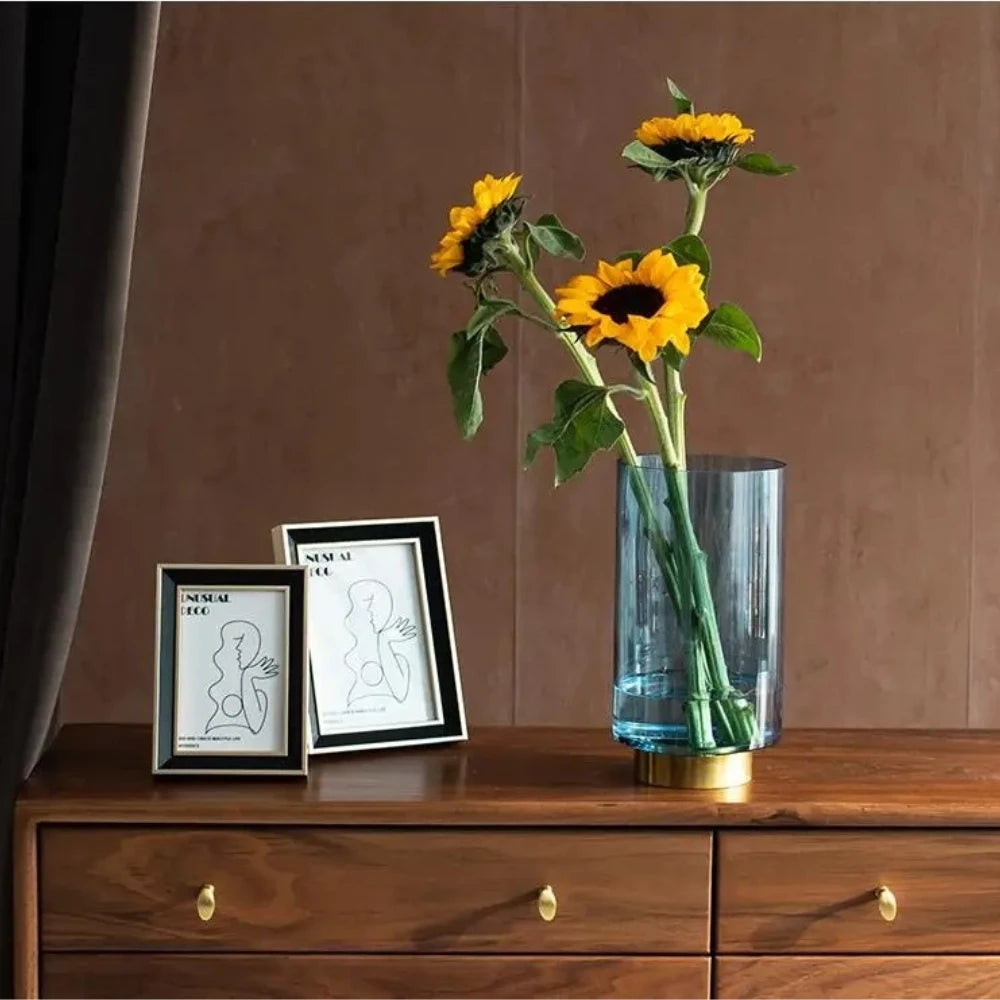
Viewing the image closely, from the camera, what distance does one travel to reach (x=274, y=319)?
1885mm

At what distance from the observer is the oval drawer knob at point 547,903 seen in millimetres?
1445

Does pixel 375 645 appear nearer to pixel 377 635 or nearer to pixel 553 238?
pixel 377 635

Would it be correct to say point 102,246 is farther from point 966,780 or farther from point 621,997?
point 966,780

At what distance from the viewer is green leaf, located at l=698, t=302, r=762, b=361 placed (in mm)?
1431

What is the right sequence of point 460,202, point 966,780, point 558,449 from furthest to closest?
point 460,202
point 966,780
point 558,449

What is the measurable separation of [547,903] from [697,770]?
0.20 meters

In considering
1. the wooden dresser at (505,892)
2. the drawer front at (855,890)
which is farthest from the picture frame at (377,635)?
the drawer front at (855,890)

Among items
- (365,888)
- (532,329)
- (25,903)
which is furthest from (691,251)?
(25,903)

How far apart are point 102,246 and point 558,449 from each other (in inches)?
19.9

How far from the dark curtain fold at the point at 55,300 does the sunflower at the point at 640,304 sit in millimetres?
471

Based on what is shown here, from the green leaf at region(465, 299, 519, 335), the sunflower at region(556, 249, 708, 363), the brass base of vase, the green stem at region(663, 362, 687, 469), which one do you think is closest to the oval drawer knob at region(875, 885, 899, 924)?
the brass base of vase

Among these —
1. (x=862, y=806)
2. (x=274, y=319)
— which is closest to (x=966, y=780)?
(x=862, y=806)

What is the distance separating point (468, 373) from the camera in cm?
149

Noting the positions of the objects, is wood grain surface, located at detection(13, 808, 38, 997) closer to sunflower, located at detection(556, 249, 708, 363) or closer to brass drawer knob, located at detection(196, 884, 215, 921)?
brass drawer knob, located at detection(196, 884, 215, 921)
